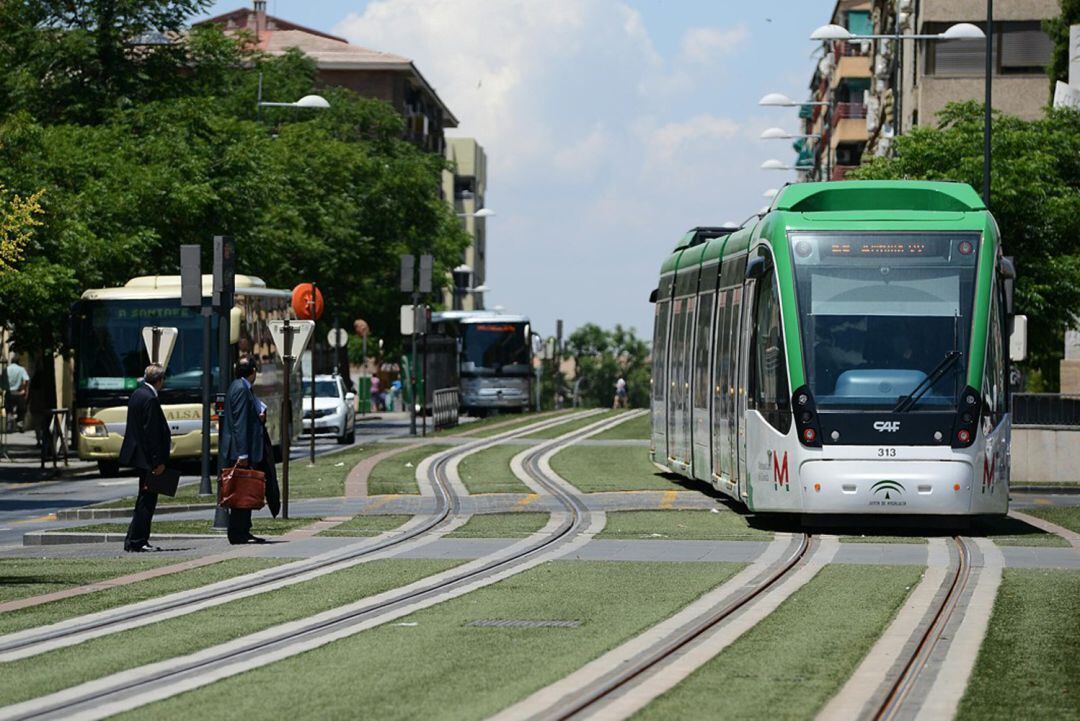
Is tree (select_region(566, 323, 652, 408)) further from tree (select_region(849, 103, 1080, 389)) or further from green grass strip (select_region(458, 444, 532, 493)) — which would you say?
green grass strip (select_region(458, 444, 532, 493))

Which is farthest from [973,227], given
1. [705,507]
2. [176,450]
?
[176,450]

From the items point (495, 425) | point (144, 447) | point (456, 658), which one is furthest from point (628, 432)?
point (456, 658)

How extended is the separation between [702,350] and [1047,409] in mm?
11193

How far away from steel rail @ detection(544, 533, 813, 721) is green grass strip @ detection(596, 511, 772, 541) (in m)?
3.86

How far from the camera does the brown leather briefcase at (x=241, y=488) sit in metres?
20.7

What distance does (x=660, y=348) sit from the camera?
31.9 m

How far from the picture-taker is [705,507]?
85.9 feet

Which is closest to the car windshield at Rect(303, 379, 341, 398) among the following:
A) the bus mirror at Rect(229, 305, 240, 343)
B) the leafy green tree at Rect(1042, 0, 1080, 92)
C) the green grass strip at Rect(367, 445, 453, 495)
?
the green grass strip at Rect(367, 445, 453, 495)

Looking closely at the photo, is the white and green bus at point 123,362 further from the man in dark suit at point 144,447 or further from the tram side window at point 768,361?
the man in dark suit at point 144,447

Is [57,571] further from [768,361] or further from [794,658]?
[794,658]

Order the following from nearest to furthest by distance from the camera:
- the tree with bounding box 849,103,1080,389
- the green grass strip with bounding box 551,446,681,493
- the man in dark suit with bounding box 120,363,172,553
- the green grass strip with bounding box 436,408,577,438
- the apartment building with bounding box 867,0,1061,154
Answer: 1. the man in dark suit with bounding box 120,363,172,553
2. the green grass strip with bounding box 551,446,681,493
3. the tree with bounding box 849,103,1080,389
4. the green grass strip with bounding box 436,408,577,438
5. the apartment building with bounding box 867,0,1061,154

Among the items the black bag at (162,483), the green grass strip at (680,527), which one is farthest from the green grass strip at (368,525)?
the green grass strip at (680,527)

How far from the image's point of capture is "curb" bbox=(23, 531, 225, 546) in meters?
21.7

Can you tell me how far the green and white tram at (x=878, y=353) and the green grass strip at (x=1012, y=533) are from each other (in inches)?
16.1
